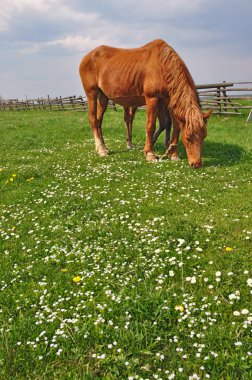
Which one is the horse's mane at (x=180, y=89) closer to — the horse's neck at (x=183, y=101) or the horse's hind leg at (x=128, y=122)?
the horse's neck at (x=183, y=101)

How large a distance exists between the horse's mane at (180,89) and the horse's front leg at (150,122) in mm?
600

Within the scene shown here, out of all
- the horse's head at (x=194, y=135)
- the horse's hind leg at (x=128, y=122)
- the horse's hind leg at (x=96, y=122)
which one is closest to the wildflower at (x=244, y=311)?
the horse's head at (x=194, y=135)

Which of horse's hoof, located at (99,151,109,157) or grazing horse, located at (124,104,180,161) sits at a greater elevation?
grazing horse, located at (124,104,180,161)

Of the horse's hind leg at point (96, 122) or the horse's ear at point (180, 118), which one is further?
the horse's hind leg at point (96, 122)

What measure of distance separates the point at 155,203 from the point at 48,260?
2597mm

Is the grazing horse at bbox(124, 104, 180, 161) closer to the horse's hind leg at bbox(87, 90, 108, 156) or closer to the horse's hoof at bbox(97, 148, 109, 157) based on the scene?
the horse's hind leg at bbox(87, 90, 108, 156)

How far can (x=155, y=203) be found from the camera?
21.9ft

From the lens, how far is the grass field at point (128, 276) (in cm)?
313

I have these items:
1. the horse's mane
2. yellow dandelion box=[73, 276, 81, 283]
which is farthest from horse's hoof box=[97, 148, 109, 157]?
yellow dandelion box=[73, 276, 81, 283]

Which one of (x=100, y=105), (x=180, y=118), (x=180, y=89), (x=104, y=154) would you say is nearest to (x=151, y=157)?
(x=180, y=118)

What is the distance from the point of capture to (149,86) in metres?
9.89

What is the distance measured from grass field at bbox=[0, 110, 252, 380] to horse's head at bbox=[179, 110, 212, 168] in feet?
1.17

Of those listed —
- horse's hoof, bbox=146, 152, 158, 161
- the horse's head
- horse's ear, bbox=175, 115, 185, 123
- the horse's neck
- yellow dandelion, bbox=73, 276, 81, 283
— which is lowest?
yellow dandelion, bbox=73, 276, 81, 283

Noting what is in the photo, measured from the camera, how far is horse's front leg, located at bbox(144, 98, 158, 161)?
9.98 metres
